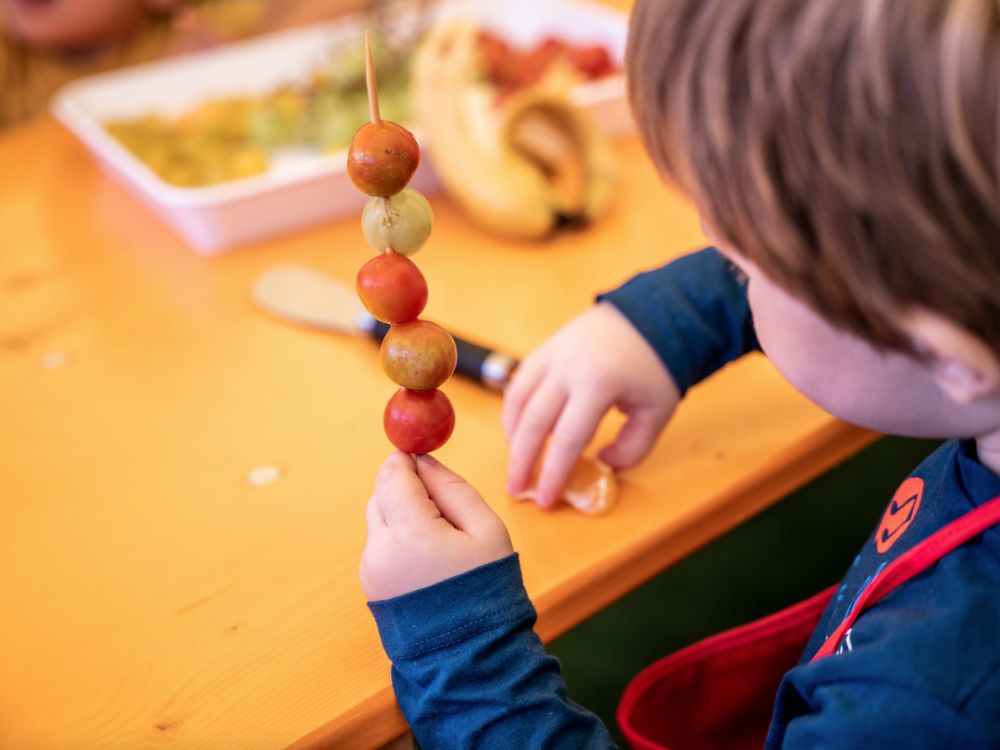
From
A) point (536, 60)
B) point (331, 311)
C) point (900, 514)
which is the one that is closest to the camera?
point (900, 514)

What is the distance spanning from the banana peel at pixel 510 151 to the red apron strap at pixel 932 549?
0.56m

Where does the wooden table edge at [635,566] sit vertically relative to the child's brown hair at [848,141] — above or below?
below

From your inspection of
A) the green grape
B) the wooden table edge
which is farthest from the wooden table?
the green grape

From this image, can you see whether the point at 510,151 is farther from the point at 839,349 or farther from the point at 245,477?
the point at 839,349

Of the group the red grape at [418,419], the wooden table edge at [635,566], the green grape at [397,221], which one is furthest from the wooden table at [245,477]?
the green grape at [397,221]

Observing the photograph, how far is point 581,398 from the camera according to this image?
0.68 metres

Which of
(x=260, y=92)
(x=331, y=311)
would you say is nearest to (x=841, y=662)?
(x=331, y=311)

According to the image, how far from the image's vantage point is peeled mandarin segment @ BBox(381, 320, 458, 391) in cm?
53

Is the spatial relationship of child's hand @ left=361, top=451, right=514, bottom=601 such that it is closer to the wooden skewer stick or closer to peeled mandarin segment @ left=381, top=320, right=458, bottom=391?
peeled mandarin segment @ left=381, top=320, right=458, bottom=391

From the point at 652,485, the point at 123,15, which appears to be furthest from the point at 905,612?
the point at 123,15

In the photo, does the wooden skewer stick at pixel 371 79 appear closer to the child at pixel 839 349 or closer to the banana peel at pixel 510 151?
the child at pixel 839 349

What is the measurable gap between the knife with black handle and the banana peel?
0.58ft

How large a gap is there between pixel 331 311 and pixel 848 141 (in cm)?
59

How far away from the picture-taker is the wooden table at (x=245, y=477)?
0.55 m
